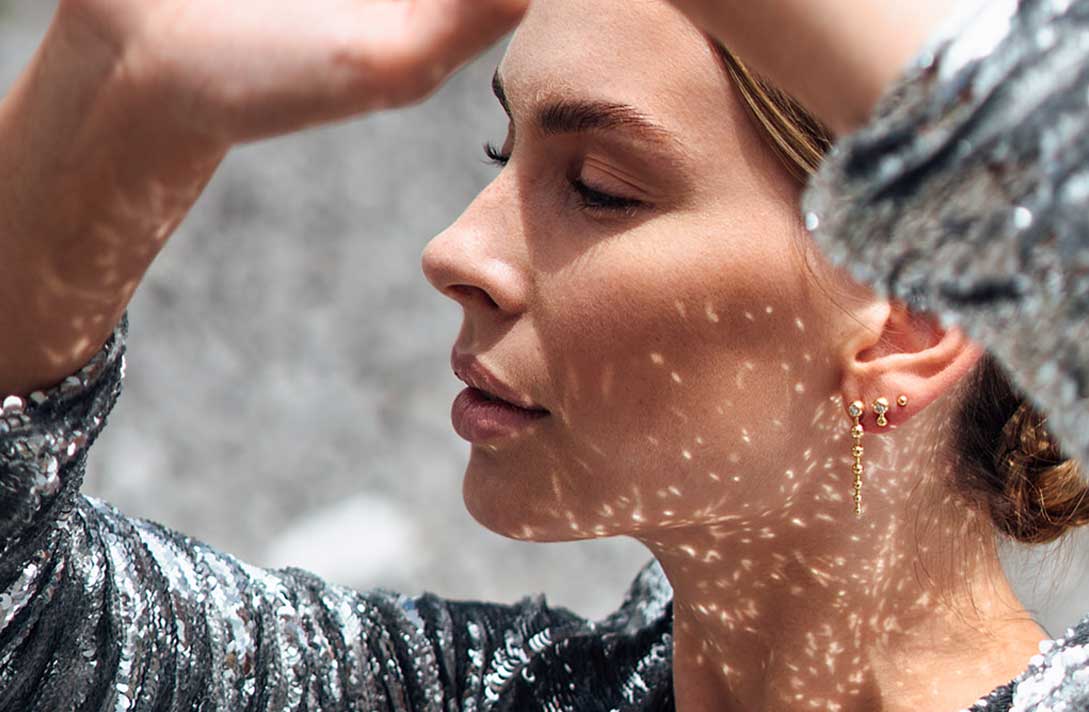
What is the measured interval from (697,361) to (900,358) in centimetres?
12

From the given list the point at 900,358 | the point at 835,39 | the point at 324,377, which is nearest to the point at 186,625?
the point at 900,358

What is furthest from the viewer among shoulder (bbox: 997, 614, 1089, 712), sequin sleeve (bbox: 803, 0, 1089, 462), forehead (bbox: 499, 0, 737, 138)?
forehead (bbox: 499, 0, 737, 138)

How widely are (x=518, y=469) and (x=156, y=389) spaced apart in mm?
2011

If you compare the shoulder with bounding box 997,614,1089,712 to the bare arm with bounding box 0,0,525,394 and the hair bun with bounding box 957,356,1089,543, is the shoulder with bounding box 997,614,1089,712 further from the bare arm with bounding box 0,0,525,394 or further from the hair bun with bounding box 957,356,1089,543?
the bare arm with bounding box 0,0,525,394

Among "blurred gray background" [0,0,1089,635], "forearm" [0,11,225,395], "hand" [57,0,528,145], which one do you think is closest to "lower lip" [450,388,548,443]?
"forearm" [0,11,225,395]

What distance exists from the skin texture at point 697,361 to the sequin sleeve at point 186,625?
187mm

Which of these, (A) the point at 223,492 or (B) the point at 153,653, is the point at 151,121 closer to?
(B) the point at 153,653

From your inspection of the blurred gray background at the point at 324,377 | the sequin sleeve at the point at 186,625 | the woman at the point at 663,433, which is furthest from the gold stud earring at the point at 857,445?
the blurred gray background at the point at 324,377

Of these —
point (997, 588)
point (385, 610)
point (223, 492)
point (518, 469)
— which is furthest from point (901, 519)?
point (223, 492)

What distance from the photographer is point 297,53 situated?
45 centimetres

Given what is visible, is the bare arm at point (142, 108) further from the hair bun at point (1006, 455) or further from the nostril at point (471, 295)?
the hair bun at point (1006, 455)

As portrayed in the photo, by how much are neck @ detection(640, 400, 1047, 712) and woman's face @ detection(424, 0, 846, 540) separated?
0.04 m

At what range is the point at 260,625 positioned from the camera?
0.90m

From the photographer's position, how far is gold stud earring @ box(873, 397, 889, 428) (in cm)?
77
